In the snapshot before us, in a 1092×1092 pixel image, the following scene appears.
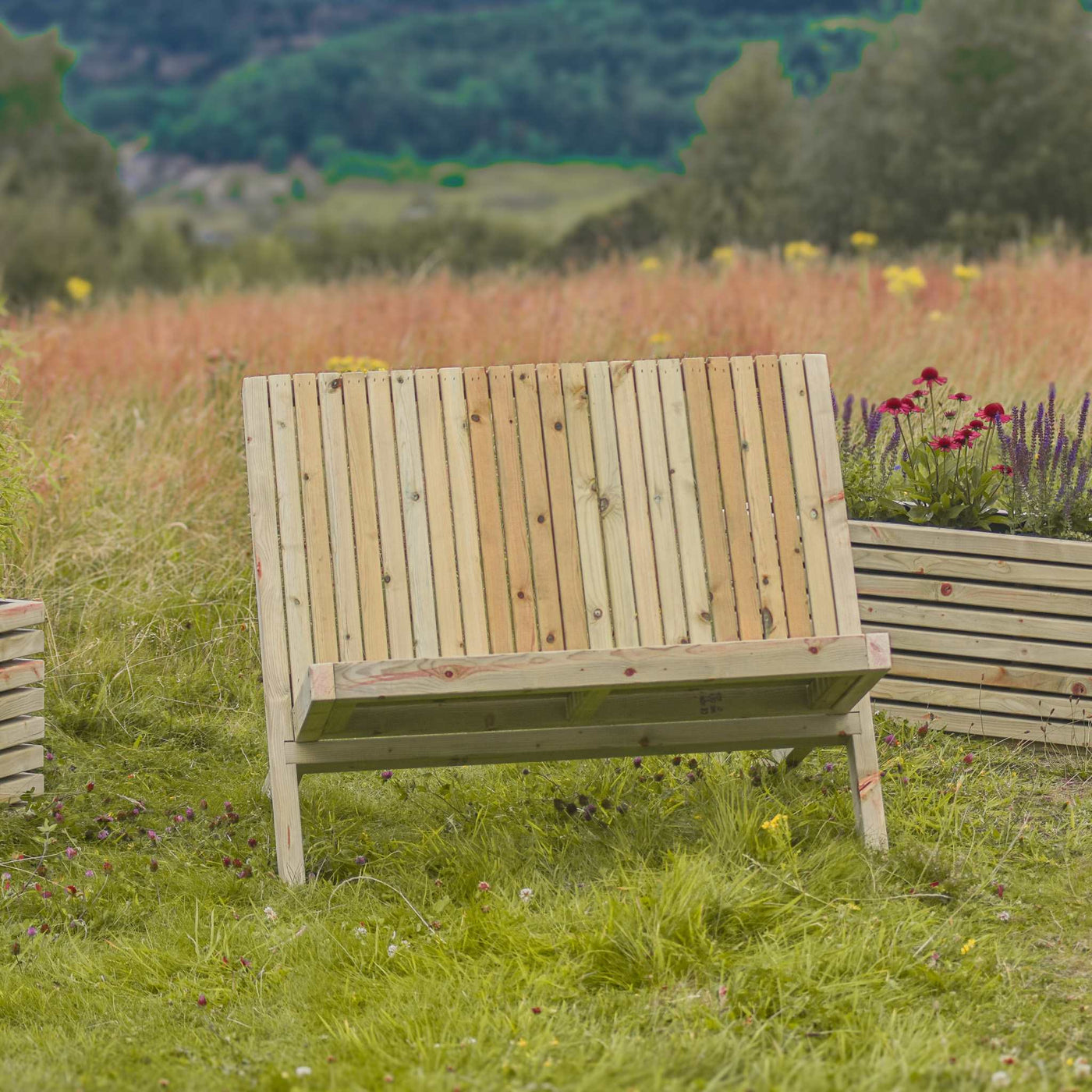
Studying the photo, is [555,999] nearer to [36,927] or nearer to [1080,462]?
[36,927]

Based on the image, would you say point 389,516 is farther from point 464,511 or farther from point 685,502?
point 685,502

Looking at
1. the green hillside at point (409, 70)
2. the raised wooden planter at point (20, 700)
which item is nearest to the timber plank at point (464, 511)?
the raised wooden planter at point (20, 700)

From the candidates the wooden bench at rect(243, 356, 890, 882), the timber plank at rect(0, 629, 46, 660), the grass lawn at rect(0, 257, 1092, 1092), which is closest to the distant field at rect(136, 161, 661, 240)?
the grass lawn at rect(0, 257, 1092, 1092)

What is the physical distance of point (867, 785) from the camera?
3053 millimetres

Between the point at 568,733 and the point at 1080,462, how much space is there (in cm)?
181

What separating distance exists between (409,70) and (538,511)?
200 ft

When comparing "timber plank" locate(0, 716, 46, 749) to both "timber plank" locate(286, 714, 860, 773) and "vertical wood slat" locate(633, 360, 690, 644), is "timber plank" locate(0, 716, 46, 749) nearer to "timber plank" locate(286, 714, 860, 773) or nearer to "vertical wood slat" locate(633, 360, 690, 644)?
"timber plank" locate(286, 714, 860, 773)

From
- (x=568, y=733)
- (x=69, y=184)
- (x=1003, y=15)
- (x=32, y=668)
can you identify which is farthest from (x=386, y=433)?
(x=69, y=184)

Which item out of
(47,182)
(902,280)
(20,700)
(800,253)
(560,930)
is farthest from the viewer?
(47,182)

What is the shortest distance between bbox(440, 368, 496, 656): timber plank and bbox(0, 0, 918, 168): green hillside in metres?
48.5

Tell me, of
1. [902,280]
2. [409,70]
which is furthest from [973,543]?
[409,70]

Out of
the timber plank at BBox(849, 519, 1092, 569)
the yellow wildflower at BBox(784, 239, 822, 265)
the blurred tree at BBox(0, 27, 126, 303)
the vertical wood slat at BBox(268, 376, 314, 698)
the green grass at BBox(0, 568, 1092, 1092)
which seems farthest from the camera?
the blurred tree at BBox(0, 27, 126, 303)

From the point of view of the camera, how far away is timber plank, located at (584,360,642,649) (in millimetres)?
2998

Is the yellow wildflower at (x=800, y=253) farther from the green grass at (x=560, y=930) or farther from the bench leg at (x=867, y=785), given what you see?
the bench leg at (x=867, y=785)
